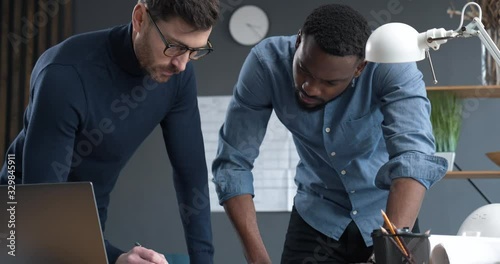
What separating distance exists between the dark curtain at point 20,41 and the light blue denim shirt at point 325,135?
158 inches

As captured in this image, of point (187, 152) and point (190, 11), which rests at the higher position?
point (190, 11)

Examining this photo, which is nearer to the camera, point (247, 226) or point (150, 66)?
point (150, 66)

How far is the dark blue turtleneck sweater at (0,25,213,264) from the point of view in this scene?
1880 millimetres

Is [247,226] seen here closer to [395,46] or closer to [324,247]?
[324,247]

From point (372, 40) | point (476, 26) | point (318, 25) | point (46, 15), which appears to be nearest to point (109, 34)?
point (318, 25)

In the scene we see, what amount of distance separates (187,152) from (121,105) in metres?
0.24

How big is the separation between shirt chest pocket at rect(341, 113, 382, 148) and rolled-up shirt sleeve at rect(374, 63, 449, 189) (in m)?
0.10

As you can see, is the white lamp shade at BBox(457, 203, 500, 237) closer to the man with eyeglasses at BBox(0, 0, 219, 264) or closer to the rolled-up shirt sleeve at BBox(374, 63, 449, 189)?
the rolled-up shirt sleeve at BBox(374, 63, 449, 189)

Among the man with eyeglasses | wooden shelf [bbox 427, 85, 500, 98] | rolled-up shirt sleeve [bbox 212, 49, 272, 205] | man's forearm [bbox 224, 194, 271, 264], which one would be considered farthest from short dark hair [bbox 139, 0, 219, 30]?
wooden shelf [bbox 427, 85, 500, 98]

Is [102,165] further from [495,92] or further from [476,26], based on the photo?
[495,92]

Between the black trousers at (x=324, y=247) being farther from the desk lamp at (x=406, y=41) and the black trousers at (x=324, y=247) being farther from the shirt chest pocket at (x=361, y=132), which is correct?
the desk lamp at (x=406, y=41)

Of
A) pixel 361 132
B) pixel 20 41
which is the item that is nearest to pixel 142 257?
pixel 361 132

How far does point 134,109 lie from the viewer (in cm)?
208

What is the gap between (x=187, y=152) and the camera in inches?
85.2
